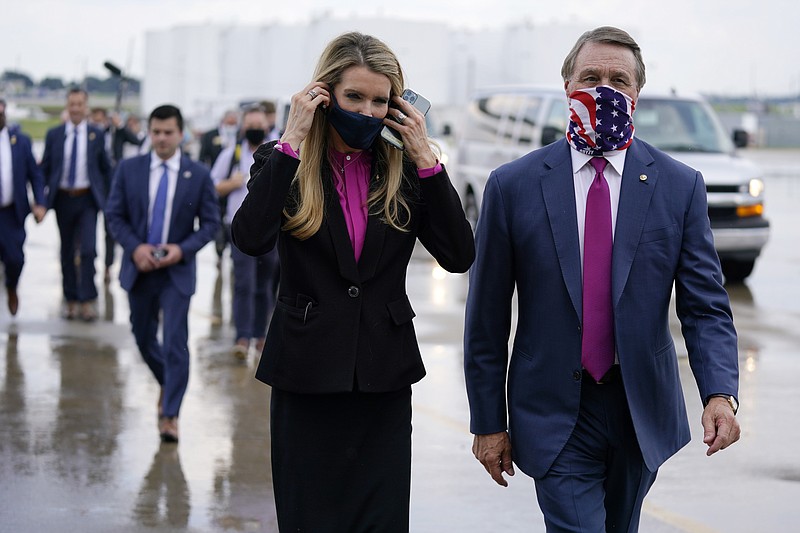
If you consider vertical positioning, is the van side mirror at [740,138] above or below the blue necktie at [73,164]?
above

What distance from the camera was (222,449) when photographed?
6812mm

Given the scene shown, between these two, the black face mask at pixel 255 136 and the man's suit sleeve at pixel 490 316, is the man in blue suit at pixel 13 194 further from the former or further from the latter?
the man's suit sleeve at pixel 490 316

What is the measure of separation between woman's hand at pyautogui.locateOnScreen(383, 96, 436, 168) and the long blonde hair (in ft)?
0.23

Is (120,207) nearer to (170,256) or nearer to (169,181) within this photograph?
(169,181)

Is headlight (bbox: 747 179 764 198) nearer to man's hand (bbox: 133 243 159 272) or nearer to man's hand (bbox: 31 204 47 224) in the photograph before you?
man's hand (bbox: 31 204 47 224)

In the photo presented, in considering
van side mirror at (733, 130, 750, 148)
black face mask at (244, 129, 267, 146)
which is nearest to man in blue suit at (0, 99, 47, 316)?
black face mask at (244, 129, 267, 146)

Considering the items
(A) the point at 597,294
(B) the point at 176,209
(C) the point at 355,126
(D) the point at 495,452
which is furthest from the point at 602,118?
(B) the point at 176,209

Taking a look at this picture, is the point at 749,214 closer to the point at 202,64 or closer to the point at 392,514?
the point at 392,514

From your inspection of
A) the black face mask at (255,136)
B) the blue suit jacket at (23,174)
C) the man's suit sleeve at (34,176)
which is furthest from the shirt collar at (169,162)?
the man's suit sleeve at (34,176)

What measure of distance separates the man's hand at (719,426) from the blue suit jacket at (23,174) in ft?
25.2

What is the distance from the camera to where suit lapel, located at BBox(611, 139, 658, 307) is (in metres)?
3.44

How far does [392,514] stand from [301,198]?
97cm

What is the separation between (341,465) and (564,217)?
3.19 ft

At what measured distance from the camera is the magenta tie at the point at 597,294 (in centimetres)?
348
